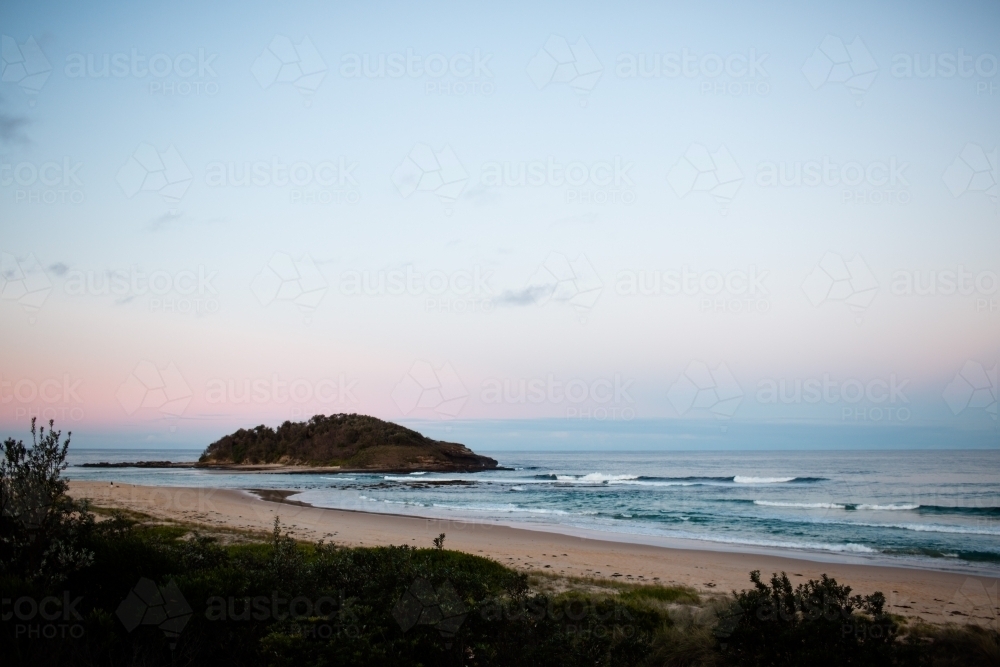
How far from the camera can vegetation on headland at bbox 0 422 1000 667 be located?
17.2 ft

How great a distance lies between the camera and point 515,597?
7328mm

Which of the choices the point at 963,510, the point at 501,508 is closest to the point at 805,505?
the point at 963,510

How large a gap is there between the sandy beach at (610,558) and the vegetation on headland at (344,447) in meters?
57.0

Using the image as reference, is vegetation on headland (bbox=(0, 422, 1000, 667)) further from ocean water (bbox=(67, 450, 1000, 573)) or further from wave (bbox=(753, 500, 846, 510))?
wave (bbox=(753, 500, 846, 510))

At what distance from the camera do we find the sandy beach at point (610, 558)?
14625 millimetres

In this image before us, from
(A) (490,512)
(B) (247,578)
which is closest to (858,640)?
(B) (247,578)

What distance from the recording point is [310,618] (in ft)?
18.7

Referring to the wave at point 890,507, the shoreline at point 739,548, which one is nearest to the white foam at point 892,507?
the wave at point 890,507

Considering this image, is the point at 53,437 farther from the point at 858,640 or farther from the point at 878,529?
the point at 878,529

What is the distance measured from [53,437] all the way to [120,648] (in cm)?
267

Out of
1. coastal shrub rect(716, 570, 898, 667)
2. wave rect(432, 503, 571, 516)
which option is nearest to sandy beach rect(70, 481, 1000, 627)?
A: wave rect(432, 503, 571, 516)

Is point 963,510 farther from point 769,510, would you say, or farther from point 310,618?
point 310,618

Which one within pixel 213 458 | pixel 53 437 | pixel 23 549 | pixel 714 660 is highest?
pixel 53 437

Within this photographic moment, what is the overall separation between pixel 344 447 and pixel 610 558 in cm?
7867
